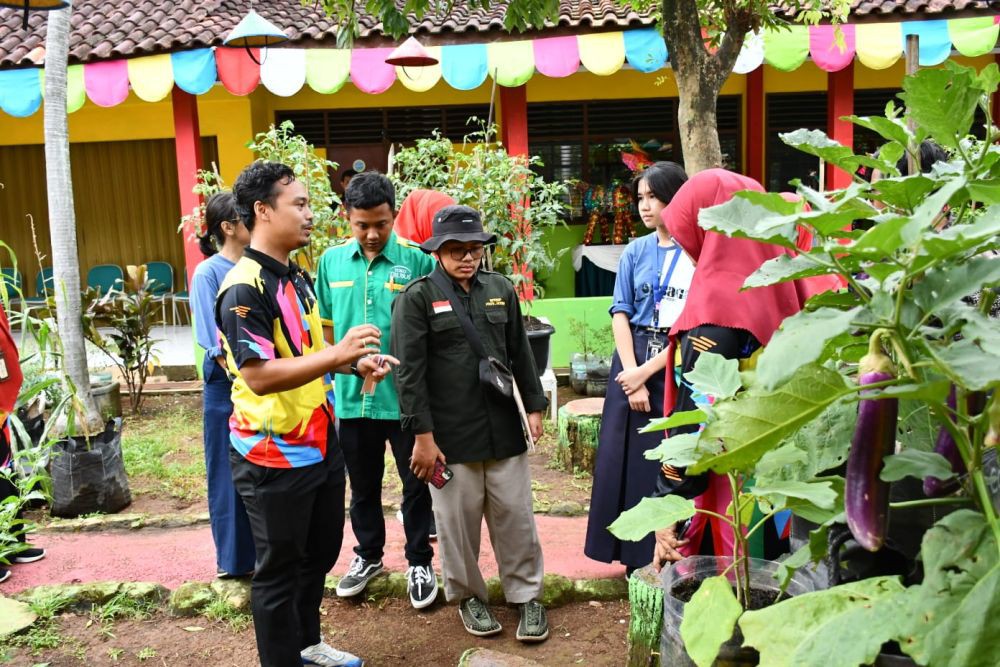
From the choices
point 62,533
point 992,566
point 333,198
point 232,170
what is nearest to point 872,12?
point 333,198

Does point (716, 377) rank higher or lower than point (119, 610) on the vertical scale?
higher

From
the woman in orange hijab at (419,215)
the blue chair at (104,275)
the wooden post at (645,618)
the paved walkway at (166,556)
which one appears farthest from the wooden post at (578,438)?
the blue chair at (104,275)

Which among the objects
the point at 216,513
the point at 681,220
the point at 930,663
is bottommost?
the point at 216,513

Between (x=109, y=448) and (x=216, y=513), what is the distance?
5.22 ft

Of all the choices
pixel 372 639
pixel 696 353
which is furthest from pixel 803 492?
pixel 372 639

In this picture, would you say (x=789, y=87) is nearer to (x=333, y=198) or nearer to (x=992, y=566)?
(x=333, y=198)

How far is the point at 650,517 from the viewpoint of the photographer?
4.95 feet

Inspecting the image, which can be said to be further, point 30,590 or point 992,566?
point 30,590

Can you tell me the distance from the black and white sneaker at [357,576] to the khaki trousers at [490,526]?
1.61ft

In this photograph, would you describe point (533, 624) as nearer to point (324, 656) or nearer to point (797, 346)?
point (324, 656)

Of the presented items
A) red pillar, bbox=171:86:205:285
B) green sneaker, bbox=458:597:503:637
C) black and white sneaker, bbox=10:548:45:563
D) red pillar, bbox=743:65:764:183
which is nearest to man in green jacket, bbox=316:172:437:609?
green sneaker, bbox=458:597:503:637

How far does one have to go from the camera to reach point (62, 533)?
465 cm

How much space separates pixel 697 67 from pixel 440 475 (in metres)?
2.43

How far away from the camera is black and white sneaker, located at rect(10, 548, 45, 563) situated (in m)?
4.21
